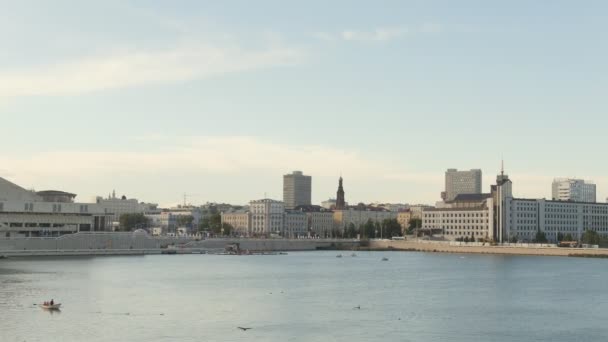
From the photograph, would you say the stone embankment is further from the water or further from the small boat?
the small boat

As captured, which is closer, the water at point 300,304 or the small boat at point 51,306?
the water at point 300,304

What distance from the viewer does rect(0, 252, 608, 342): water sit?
57.2 meters

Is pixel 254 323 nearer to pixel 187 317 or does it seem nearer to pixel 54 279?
pixel 187 317

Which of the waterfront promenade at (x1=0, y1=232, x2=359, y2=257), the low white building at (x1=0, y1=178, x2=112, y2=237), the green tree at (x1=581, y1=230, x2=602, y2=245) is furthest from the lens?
the green tree at (x1=581, y1=230, x2=602, y2=245)

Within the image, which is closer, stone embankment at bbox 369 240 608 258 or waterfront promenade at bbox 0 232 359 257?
waterfront promenade at bbox 0 232 359 257

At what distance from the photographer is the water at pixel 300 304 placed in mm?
57219

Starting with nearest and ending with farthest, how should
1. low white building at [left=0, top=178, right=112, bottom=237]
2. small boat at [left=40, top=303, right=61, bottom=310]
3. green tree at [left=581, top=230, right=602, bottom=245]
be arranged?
small boat at [left=40, top=303, right=61, bottom=310]
low white building at [left=0, top=178, right=112, bottom=237]
green tree at [left=581, top=230, right=602, bottom=245]

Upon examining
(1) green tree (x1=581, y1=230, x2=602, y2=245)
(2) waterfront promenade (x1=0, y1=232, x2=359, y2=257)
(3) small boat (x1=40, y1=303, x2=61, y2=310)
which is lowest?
(3) small boat (x1=40, y1=303, x2=61, y2=310)

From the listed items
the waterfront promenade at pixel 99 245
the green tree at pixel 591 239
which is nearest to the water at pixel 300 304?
the waterfront promenade at pixel 99 245

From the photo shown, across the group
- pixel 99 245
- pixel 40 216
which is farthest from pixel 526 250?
pixel 40 216

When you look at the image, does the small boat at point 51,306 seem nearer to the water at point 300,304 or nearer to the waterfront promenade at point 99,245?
the water at point 300,304

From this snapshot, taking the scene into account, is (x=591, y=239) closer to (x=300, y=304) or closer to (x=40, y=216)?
(x=40, y=216)

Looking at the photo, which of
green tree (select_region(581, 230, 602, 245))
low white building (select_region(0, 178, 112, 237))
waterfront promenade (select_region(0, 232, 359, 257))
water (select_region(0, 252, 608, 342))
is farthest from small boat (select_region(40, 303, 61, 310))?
green tree (select_region(581, 230, 602, 245))

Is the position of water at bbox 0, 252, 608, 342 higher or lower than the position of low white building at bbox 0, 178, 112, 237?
lower
